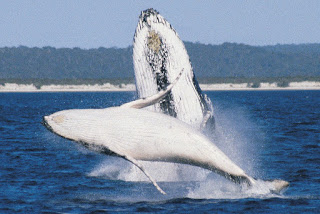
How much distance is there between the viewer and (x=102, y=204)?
16.3 meters

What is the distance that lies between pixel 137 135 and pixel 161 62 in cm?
316

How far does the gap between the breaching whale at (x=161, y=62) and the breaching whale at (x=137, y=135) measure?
2355mm

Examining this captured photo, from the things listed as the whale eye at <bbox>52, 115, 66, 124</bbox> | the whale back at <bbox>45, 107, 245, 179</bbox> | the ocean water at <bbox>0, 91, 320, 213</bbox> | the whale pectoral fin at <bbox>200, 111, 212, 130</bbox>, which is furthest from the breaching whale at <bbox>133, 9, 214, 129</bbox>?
the whale eye at <bbox>52, 115, 66, 124</bbox>

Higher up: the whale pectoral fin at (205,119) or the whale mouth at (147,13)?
the whale mouth at (147,13)

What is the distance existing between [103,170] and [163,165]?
443 cm

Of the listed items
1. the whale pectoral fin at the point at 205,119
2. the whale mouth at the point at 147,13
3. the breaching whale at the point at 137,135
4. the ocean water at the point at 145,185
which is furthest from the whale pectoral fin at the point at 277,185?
the whale mouth at the point at 147,13

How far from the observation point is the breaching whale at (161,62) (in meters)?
17.2

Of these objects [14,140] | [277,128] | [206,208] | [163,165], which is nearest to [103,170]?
[163,165]

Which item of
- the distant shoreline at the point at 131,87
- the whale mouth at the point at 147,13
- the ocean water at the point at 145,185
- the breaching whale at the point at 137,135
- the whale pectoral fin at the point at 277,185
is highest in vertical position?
the whale mouth at the point at 147,13

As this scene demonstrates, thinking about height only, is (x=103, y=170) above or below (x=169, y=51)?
below

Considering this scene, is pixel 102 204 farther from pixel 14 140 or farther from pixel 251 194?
pixel 14 140

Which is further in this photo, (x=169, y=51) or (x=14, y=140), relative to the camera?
(x=14, y=140)

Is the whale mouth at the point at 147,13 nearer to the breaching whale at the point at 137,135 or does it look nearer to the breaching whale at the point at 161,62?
the breaching whale at the point at 161,62

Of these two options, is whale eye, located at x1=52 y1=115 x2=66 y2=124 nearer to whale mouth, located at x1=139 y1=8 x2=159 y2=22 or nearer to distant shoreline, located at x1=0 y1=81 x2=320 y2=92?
whale mouth, located at x1=139 y1=8 x2=159 y2=22
